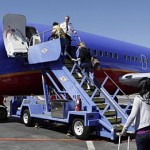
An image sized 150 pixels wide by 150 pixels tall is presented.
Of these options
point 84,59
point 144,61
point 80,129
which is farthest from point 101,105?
point 144,61

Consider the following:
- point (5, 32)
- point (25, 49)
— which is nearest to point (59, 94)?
point (25, 49)

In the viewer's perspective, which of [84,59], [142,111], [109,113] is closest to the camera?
[142,111]

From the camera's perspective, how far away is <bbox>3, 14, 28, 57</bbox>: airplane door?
14352 mm

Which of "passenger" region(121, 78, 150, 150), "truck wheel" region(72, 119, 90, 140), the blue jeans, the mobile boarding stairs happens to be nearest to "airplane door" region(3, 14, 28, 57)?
the mobile boarding stairs

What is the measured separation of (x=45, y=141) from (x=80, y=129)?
139 centimetres

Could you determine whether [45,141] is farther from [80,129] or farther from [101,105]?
[101,105]

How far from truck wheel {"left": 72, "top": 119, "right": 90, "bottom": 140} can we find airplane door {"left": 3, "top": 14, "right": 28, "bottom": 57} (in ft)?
14.6

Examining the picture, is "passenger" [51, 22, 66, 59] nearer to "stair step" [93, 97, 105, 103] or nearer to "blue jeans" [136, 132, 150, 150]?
"stair step" [93, 97, 105, 103]

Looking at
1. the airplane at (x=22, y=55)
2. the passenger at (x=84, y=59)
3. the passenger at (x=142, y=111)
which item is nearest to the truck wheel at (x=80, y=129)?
the passenger at (x=84, y=59)

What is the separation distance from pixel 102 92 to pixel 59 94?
2.08 meters

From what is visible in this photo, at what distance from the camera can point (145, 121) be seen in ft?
19.2

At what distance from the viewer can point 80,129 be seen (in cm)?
1164

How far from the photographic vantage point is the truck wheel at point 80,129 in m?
11.3

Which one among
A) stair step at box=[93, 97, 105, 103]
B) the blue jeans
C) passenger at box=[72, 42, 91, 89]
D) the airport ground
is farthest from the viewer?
passenger at box=[72, 42, 91, 89]
